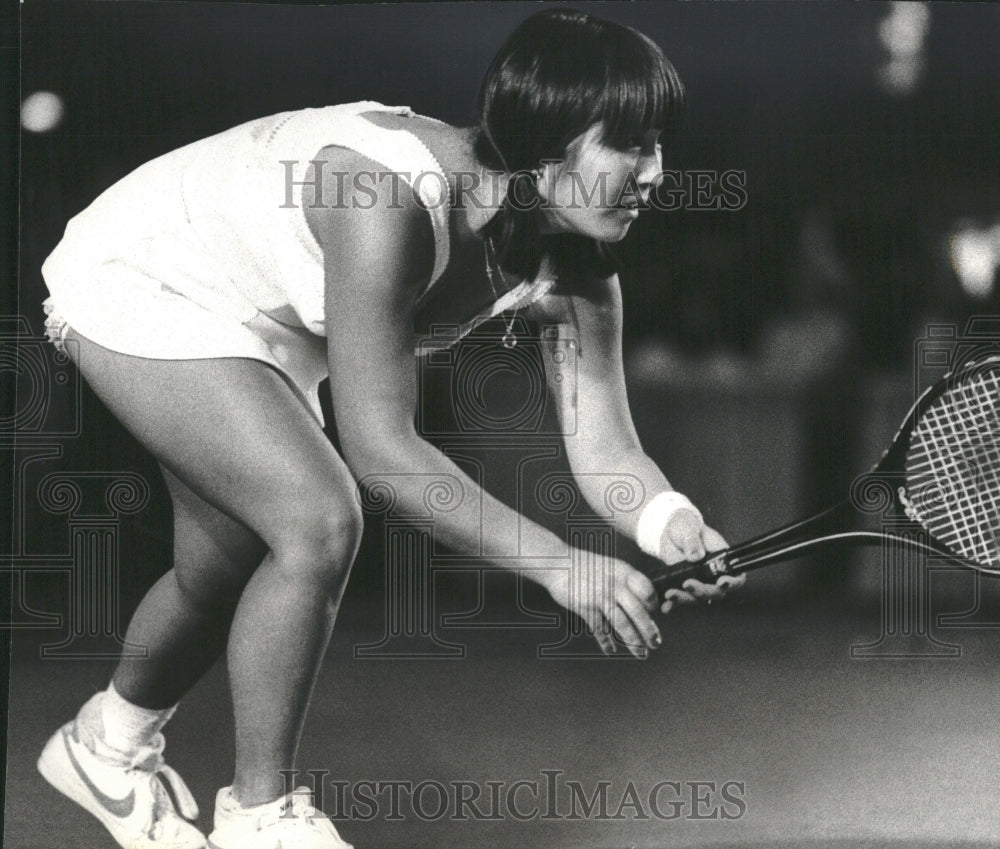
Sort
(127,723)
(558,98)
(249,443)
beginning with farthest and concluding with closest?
(127,723) < (558,98) < (249,443)

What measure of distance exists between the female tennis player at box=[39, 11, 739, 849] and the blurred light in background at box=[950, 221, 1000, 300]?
55 cm

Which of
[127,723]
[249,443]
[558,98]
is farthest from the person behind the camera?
[127,723]

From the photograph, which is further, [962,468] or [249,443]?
[962,468]

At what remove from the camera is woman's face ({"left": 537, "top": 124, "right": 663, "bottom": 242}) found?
2.15 m

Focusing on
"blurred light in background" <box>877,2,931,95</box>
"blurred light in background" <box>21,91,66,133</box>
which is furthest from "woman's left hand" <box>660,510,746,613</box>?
"blurred light in background" <box>21,91,66,133</box>

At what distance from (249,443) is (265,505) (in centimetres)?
10

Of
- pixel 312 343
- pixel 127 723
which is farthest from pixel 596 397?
pixel 127 723

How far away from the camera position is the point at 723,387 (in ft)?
7.47

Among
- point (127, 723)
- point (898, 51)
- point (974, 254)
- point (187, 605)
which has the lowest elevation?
point (127, 723)

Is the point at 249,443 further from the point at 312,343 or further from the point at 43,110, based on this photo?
the point at 43,110

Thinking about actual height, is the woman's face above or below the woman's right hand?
above

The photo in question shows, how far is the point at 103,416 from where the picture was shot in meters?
2.26

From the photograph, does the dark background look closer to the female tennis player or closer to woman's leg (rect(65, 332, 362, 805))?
the female tennis player

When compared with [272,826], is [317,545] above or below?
above
